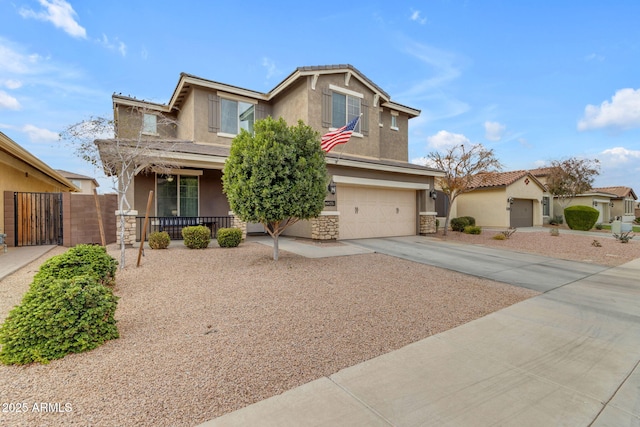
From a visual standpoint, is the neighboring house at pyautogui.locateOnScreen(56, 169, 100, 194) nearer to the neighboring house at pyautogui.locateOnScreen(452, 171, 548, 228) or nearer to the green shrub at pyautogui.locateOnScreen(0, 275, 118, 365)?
the green shrub at pyautogui.locateOnScreen(0, 275, 118, 365)

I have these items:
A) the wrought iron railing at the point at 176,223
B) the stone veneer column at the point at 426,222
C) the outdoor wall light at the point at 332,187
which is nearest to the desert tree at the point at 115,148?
the wrought iron railing at the point at 176,223

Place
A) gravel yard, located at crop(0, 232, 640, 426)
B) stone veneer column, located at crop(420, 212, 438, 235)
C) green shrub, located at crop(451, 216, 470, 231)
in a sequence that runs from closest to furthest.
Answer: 1. gravel yard, located at crop(0, 232, 640, 426)
2. stone veneer column, located at crop(420, 212, 438, 235)
3. green shrub, located at crop(451, 216, 470, 231)

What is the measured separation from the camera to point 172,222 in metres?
12.2

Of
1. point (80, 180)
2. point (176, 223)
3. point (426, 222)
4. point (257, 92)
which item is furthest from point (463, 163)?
point (80, 180)

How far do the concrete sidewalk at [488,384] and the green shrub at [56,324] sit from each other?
6.99 ft

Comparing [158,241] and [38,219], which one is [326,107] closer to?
[158,241]

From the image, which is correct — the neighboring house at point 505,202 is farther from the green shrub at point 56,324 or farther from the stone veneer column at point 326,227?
the green shrub at point 56,324

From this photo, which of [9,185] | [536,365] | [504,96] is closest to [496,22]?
[504,96]

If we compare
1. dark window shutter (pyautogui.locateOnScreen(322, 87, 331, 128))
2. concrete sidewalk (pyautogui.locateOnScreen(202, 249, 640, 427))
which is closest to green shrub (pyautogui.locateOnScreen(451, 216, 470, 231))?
dark window shutter (pyautogui.locateOnScreen(322, 87, 331, 128))

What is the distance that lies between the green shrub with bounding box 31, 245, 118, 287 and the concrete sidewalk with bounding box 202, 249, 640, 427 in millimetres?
4041

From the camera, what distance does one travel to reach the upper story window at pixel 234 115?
13.7m

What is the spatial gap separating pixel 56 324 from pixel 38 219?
11.2m

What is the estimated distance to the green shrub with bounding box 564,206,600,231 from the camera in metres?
20.3

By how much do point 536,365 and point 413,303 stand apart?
205 centimetres
